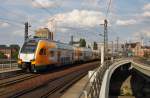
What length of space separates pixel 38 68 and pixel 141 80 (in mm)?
44559

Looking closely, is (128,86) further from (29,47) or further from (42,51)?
(29,47)

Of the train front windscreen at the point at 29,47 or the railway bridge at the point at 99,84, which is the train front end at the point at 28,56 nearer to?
the train front windscreen at the point at 29,47

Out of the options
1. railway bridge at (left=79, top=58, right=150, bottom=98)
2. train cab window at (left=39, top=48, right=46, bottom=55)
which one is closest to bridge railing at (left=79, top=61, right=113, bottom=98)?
railway bridge at (left=79, top=58, right=150, bottom=98)

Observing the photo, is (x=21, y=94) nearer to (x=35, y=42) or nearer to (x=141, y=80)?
(x=35, y=42)

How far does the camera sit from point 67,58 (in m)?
48.9

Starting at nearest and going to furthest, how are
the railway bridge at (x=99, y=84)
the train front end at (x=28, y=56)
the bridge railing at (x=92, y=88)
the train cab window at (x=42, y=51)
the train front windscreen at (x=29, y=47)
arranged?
the bridge railing at (x=92, y=88)
the railway bridge at (x=99, y=84)
the train front end at (x=28, y=56)
the train front windscreen at (x=29, y=47)
the train cab window at (x=42, y=51)

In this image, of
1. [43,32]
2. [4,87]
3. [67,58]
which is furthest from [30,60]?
[43,32]

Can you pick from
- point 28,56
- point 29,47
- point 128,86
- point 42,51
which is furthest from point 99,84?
point 128,86

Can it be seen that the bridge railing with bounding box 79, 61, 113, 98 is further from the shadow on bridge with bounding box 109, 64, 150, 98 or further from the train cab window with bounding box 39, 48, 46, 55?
the shadow on bridge with bounding box 109, 64, 150, 98

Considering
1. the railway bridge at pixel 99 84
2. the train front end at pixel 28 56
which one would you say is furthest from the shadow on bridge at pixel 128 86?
the train front end at pixel 28 56

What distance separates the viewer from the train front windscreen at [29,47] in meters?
32.8

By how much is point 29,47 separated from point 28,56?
89 cm

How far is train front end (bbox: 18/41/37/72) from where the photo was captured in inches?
1276

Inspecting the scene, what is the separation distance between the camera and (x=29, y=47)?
33.1 meters
